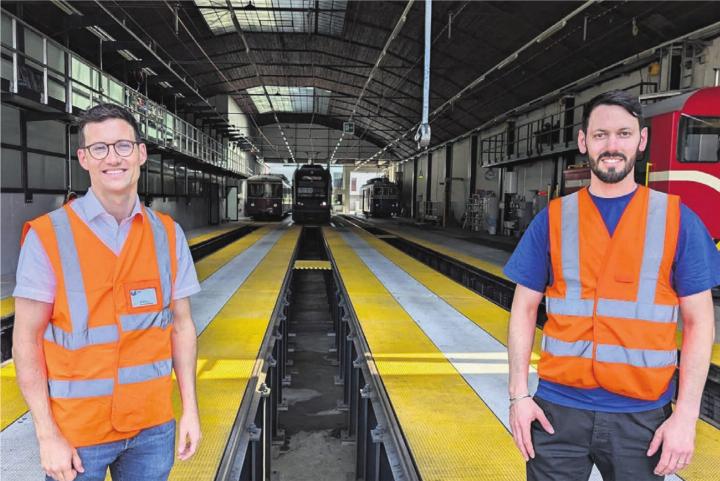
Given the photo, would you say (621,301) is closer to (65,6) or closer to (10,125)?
(10,125)

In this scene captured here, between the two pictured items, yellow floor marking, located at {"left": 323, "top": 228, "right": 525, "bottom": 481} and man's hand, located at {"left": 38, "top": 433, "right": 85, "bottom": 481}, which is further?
yellow floor marking, located at {"left": 323, "top": 228, "right": 525, "bottom": 481}

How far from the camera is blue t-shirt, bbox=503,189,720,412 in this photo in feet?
5.28

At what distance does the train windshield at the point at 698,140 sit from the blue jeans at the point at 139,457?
30.2 feet

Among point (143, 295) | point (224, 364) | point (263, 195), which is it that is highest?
point (263, 195)

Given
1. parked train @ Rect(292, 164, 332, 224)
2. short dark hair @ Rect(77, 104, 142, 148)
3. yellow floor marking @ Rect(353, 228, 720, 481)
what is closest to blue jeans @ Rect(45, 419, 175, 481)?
short dark hair @ Rect(77, 104, 142, 148)

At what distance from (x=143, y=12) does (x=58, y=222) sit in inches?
663

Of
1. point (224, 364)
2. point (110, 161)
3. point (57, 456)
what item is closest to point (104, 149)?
point (110, 161)

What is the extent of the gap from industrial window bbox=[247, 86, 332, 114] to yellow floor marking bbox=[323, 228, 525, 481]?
93.2 ft

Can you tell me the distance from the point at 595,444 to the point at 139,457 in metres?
1.48

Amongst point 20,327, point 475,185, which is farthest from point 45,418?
point 475,185

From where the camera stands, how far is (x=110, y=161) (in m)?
1.64

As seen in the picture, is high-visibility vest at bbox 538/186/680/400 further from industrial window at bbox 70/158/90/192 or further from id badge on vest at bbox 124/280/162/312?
industrial window at bbox 70/158/90/192

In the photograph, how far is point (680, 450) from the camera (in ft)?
5.23

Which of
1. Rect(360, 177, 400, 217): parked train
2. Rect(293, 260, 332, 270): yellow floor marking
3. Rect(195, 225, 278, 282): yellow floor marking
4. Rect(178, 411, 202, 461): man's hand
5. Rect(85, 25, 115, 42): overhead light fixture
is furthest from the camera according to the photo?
Rect(360, 177, 400, 217): parked train
